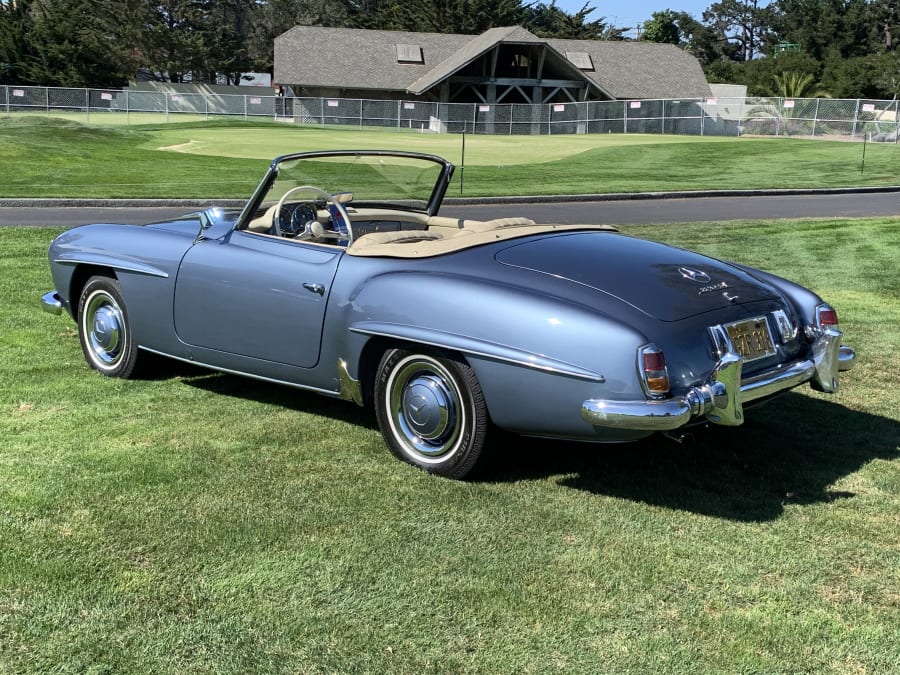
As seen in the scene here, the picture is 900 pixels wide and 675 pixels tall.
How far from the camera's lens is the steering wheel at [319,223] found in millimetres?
5023

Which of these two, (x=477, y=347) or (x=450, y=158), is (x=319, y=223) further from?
(x=450, y=158)

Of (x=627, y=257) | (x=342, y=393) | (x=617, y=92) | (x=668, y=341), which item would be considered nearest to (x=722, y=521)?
(x=668, y=341)

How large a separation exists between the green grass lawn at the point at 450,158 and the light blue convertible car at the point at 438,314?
13.0 m

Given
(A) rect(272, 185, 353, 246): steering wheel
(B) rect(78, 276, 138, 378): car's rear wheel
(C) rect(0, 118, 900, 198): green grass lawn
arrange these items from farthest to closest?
(C) rect(0, 118, 900, 198): green grass lawn → (B) rect(78, 276, 138, 378): car's rear wheel → (A) rect(272, 185, 353, 246): steering wheel

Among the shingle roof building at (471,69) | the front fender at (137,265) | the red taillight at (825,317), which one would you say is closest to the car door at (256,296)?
the front fender at (137,265)

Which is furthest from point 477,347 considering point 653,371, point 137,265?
point 137,265

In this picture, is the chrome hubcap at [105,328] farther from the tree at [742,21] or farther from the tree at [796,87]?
the tree at [742,21]

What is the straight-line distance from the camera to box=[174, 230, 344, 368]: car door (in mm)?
4660

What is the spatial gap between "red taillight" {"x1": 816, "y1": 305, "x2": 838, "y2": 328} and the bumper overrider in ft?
1.54

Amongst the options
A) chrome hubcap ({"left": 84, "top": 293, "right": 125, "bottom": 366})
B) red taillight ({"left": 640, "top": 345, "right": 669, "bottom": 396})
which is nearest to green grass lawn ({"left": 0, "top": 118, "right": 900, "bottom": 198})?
chrome hubcap ({"left": 84, "top": 293, "right": 125, "bottom": 366})

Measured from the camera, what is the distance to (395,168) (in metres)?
5.80

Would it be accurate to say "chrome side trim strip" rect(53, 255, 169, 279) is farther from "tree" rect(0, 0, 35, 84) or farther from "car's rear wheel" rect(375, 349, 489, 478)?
"tree" rect(0, 0, 35, 84)

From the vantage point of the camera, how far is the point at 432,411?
167 inches

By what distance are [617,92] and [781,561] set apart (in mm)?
55194
